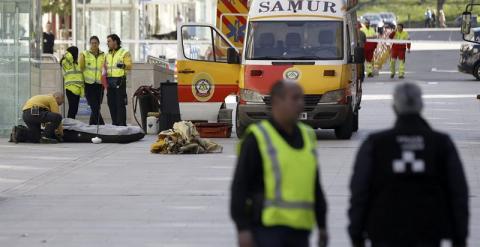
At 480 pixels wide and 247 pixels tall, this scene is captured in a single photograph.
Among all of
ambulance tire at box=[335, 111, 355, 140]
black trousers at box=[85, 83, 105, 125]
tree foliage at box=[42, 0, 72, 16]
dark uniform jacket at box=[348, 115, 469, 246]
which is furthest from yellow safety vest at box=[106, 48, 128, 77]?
tree foliage at box=[42, 0, 72, 16]

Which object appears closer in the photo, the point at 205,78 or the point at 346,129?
the point at 346,129

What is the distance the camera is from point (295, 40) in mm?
22984

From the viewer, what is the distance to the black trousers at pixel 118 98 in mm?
23984

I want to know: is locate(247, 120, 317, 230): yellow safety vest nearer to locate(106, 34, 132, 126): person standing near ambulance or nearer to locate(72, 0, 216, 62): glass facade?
locate(106, 34, 132, 126): person standing near ambulance

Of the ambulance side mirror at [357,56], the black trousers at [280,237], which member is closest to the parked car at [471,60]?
the ambulance side mirror at [357,56]

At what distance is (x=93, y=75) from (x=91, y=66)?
16 cm

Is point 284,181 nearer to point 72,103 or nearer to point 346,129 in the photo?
point 346,129

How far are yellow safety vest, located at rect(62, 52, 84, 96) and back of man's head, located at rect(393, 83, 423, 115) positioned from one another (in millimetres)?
17722

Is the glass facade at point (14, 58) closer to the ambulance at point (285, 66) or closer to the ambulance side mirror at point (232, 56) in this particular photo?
the ambulance at point (285, 66)

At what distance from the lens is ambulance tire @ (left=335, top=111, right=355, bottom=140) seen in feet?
74.8

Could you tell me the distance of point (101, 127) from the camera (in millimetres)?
23094

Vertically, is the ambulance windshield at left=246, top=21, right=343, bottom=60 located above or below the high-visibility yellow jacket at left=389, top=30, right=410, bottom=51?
above

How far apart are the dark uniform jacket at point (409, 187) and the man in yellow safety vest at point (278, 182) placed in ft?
0.85

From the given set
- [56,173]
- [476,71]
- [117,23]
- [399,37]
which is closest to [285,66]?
[56,173]
